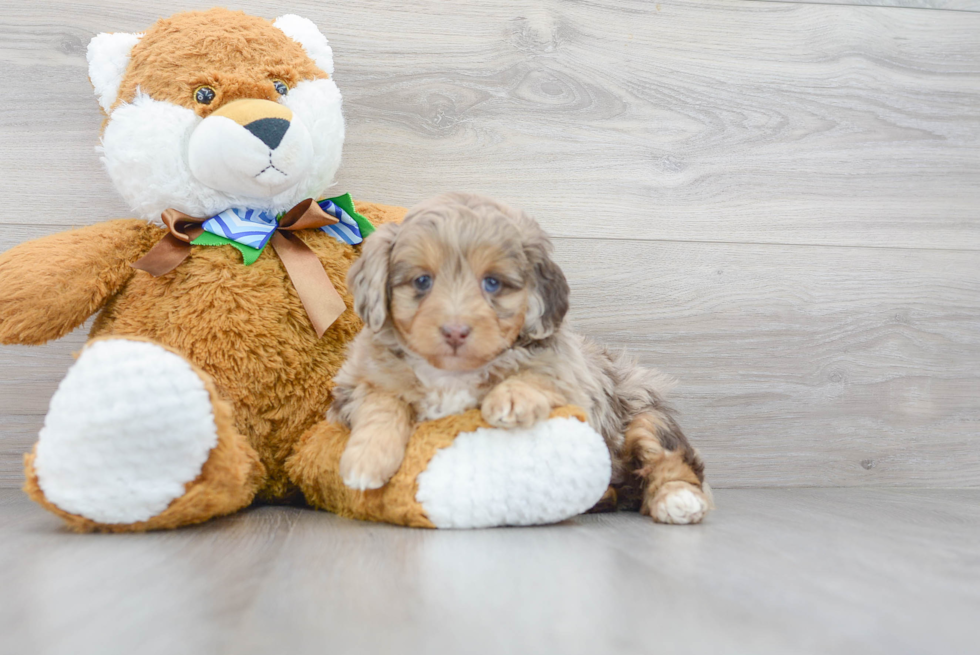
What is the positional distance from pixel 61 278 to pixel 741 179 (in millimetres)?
1595

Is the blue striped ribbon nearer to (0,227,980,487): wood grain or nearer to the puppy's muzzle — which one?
the puppy's muzzle

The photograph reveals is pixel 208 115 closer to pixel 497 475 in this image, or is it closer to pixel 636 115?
pixel 497 475

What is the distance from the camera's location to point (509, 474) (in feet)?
4.10

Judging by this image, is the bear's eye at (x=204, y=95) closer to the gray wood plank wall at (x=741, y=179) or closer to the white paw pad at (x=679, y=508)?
the gray wood plank wall at (x=741, y=179)

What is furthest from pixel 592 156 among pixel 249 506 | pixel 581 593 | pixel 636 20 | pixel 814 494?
pixel 581 593

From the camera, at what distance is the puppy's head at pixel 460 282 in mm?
1257

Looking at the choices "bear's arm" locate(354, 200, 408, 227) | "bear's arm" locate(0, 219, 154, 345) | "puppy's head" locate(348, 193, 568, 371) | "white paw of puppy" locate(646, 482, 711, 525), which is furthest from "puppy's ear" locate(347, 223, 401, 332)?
"white paw of puppy" locate(646, 482, 711, 525)

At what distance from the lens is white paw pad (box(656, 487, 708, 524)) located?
4.61 ft

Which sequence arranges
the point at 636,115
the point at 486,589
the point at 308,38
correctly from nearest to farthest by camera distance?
the point at 486,589 → the point at 308,38 → the point at 636,115

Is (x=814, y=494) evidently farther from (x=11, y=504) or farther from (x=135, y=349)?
(x=11, y=504)

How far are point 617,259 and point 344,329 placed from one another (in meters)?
0.77

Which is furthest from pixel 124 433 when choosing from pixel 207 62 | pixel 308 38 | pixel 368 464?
pixel 308 38

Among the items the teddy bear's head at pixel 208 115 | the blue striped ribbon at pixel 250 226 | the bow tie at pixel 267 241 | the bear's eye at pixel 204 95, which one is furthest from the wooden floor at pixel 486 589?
the bear's eye at pixel 204 95

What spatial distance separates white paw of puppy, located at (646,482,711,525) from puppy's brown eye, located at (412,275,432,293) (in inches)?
22.7
